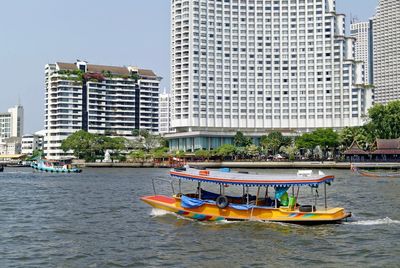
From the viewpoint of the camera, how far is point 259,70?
15788cm

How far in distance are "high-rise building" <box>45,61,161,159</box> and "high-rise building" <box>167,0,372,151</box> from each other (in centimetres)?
2673

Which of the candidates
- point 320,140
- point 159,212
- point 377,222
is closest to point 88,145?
point 320,140

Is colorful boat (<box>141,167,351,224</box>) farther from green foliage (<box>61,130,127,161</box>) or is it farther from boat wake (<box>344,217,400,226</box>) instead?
green foliage (<box>61,130,127,161</box>)

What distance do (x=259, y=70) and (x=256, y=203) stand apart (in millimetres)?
132518

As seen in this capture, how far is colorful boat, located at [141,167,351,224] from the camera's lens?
87.9 feet

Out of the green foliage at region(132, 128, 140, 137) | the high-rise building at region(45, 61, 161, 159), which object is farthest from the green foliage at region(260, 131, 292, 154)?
the high-rise building at region(45, 61, 161, 159)

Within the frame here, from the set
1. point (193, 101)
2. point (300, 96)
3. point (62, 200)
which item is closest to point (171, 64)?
point (193, 101)

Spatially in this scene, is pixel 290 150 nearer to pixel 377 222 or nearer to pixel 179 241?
pixel 377 222

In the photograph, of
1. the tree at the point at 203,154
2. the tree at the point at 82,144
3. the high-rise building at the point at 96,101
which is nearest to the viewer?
the tree at the point at 203,154

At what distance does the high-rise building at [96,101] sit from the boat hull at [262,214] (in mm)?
142695

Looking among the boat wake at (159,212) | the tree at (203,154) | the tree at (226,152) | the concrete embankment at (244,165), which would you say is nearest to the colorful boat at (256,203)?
the boat wake at (159,212)

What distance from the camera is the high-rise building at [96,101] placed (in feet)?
555

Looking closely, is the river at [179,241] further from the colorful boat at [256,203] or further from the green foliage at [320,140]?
the green foliage at [320,140]

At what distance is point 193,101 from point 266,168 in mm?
41706
